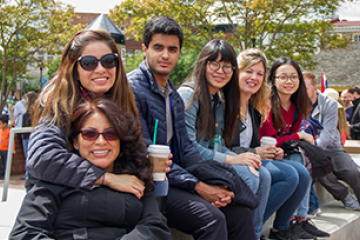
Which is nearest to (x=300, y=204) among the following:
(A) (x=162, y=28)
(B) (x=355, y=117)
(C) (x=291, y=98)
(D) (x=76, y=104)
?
(C) (x=291, y=98)

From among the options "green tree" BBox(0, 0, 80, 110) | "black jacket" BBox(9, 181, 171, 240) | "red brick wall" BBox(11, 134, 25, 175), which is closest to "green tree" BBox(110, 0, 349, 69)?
"green tree" BBox(0, 0, 80, 110)

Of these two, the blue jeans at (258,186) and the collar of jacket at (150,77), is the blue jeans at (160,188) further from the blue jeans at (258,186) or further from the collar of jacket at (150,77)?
the blue jeans at (258,186)

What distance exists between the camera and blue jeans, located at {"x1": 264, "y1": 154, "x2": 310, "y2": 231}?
3541mm

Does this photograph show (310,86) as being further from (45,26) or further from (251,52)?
(45,26)

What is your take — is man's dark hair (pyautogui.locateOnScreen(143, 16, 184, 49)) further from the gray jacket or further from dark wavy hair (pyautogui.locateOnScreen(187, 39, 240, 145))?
the gray jacket

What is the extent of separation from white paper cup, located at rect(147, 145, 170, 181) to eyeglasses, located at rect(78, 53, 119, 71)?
0.62 m

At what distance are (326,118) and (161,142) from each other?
3.25 meters

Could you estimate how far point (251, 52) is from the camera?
3.80m

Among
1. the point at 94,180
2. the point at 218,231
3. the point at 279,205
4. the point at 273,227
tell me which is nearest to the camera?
the point at 94,180

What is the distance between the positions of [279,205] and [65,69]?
Result: 2.40 meters

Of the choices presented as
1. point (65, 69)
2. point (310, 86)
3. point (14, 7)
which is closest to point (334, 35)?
point (310, 86)

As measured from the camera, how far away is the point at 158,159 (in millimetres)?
2305

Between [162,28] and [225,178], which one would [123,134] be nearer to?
[225,178]

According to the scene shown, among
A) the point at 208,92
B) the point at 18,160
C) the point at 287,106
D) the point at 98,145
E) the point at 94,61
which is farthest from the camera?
the point at 18,160
